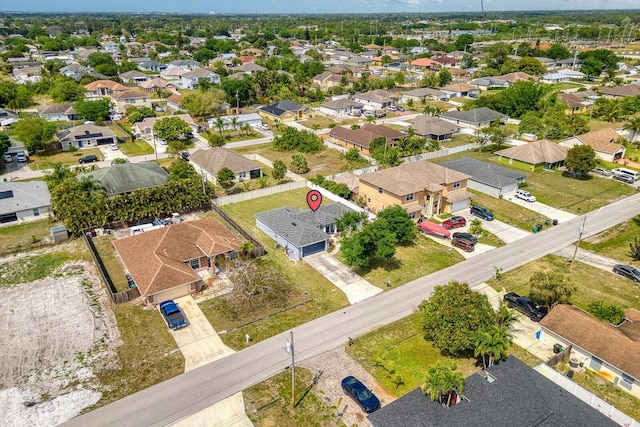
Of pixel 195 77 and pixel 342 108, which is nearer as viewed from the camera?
pixel 342 108

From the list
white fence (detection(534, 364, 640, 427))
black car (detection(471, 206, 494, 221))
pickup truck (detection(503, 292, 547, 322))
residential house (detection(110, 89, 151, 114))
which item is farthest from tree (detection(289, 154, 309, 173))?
residential house (detection(110, 89, 151, 114))

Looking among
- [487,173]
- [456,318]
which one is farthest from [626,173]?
[456,318]

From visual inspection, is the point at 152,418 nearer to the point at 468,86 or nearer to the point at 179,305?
the point at 179,305

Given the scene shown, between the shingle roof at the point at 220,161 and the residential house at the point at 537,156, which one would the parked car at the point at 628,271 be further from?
the shingle roof at the point at 220,161

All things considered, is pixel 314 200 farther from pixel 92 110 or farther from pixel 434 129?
pixel 92 110

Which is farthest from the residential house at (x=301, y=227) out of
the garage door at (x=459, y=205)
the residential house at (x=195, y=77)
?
the residential house at (x=195, y=77)

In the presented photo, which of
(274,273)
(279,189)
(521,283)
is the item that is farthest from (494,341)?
(279,189)

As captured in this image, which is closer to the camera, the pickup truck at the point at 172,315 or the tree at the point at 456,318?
the tree at the point at 456,318
